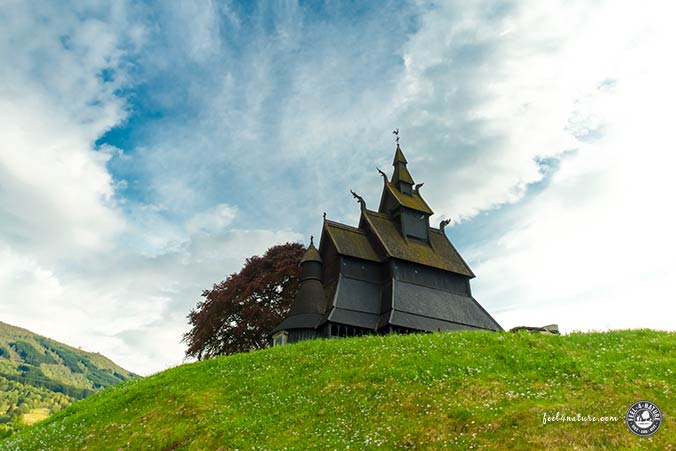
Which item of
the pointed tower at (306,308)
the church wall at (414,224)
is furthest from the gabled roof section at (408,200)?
the pointed tower at (306,308)

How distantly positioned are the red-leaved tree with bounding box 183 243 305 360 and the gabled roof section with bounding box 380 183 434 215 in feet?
38.8

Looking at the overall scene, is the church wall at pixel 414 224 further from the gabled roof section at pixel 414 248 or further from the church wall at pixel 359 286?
the church wall at pixel 359 286

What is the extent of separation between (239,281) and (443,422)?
1370 inches

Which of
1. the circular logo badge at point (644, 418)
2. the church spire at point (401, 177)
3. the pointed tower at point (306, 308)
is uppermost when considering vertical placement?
the church spire at point (401, 177)

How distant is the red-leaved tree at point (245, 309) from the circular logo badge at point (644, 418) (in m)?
32.5

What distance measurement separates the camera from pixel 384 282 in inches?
1489

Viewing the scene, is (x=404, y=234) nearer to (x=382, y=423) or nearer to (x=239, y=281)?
(x=239, y=281)

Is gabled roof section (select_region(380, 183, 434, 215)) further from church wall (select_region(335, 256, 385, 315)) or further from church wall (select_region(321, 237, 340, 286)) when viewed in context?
church wall (select_region(321, 237, 340, 286))

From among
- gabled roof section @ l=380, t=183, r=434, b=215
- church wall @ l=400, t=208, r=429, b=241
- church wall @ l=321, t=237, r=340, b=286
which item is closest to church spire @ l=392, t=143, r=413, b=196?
gabled roof section @ l=380, t=183, r=434, b=215

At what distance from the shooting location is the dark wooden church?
34.1m

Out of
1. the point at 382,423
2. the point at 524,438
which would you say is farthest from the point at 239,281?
the point at 524,438

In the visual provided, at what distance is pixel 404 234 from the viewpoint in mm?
41781

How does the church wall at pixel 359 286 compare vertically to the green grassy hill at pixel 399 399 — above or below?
above

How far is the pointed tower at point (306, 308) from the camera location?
33741 mm
